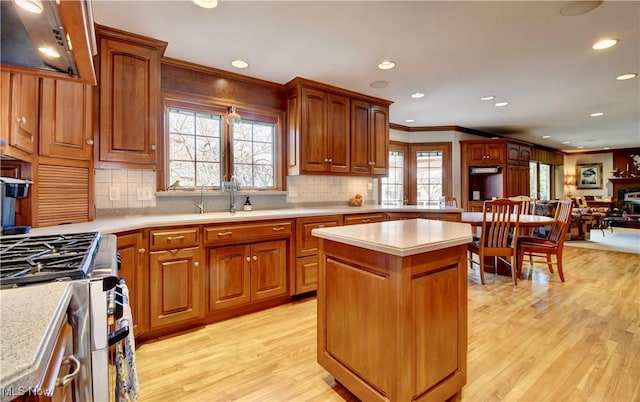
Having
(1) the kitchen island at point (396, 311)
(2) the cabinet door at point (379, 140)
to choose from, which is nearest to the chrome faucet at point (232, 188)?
(1) the kitchen island at point (396, 311)

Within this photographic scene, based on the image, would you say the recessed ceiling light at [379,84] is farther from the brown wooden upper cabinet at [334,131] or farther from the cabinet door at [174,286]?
the cabinet door at [174,286]

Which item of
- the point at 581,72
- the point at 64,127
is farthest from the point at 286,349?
the point at 581,72

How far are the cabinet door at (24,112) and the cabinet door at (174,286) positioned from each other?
3.27 feet

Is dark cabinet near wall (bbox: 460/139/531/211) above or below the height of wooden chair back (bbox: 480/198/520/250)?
above

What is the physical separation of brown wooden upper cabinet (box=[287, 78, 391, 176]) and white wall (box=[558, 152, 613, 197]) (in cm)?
1001

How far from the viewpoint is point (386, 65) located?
3066 millimetres

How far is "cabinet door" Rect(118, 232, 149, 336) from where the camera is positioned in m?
2.05

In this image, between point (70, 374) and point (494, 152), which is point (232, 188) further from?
point (494, 152)

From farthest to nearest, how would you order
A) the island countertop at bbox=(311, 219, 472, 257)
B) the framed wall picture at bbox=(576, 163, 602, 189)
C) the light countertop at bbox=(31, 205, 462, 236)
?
1. the framed wall picture at bbox=(576, 163, 602, 189)
2. the light countertop at bbox=(31, 205, 462, 236)
3. the island countertop at bbox=(311, 219, 472, 257)

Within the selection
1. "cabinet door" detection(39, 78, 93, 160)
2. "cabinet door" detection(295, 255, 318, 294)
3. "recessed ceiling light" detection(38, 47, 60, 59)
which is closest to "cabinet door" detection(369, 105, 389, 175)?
"cabinet door" detection(295, 255, 318, 294)

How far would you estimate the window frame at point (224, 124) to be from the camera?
2869 mm

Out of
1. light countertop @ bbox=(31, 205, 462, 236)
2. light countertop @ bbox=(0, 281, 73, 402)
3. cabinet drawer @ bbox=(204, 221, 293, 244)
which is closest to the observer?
light countertop @ bbox=(0, 281, 73, 402)

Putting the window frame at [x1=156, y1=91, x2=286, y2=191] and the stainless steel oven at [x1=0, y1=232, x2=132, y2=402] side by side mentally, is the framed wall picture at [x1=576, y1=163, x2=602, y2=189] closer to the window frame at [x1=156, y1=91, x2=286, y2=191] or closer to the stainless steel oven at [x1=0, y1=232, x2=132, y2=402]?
the window frame at [x1=156, y1=91, x2=286, y2=191]

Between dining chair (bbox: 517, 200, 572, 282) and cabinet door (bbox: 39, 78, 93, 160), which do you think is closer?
cabinet door (bbox: 39, 78, 93, 160)
